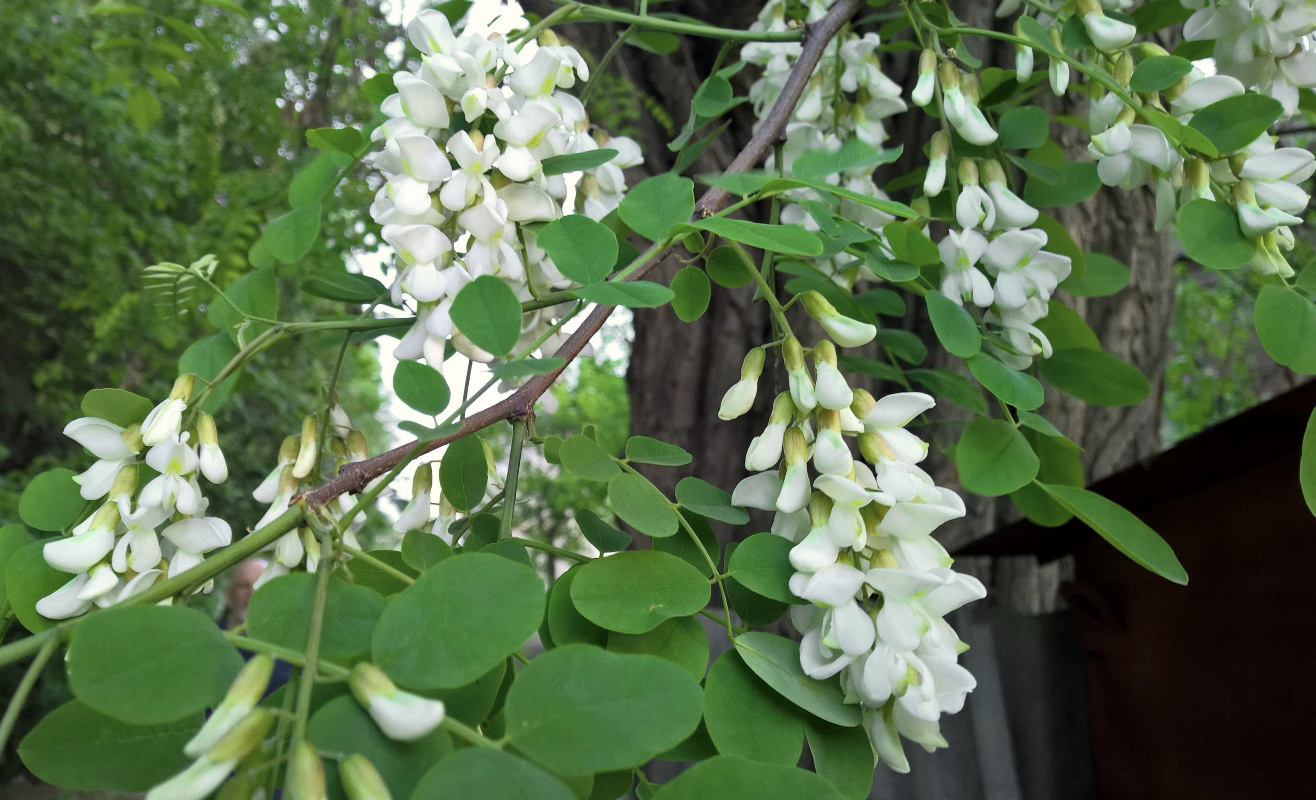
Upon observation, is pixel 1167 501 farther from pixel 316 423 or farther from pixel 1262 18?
pixel 316 423

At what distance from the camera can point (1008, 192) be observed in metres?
0.49

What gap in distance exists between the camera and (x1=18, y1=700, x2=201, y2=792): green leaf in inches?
11.1

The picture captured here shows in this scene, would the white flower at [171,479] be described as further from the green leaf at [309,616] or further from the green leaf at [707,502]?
the green leaf at [707,502]

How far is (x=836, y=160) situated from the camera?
422 mm

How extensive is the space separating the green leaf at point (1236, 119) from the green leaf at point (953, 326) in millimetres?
146

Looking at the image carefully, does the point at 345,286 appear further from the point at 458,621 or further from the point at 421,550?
the point at 458,621

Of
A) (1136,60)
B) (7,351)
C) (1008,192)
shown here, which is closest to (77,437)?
(1008,192)

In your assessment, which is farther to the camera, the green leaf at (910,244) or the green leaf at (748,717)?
the green leaf at (910,244)

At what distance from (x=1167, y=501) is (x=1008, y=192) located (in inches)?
19.8

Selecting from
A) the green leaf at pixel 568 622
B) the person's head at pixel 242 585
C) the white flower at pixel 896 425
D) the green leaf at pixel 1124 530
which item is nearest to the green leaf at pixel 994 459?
the green leaf at pixel 1124 530

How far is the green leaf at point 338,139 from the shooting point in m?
0.54

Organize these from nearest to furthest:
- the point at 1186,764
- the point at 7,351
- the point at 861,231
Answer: the point at 861,231 → the point at 1186,764 → the point at 7,351

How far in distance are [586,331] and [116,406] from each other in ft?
0.78

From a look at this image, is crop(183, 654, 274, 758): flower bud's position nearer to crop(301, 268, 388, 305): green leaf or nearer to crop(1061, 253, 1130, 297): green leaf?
crop(301, 268, 388, 305): green leaf
